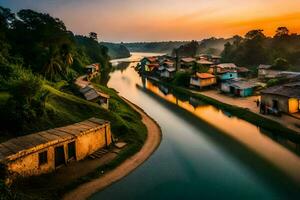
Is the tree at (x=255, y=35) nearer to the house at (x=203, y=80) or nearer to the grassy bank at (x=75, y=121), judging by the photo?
the house at (x=203, y=80)

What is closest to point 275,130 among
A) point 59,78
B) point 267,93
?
point 267,93

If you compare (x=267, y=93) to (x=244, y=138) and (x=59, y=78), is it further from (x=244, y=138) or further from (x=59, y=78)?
(x=59, y=78)

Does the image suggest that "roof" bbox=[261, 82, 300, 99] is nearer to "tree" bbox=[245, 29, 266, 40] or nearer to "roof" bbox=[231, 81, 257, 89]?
"roof" bbox=[231, 81, 257, 89]

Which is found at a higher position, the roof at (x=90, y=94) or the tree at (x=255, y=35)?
the tree at (x=255, y=35)

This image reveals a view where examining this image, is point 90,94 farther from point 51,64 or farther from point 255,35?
point 255,35

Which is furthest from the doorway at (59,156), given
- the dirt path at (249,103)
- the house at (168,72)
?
the house at (168,72)
